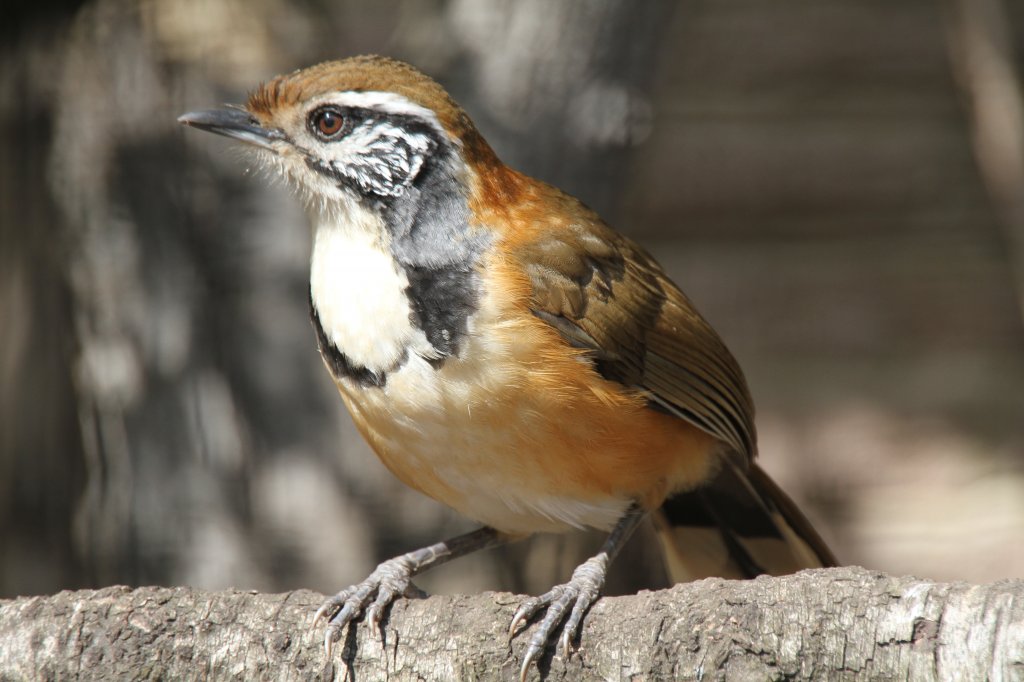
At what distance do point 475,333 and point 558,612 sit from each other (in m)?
0.92

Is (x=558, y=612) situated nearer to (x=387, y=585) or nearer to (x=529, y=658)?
(x=529, y=658)

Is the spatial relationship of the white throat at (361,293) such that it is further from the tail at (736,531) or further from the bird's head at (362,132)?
the tail at (736,531)

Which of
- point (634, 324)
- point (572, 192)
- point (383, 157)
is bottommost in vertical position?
point (634, 324)

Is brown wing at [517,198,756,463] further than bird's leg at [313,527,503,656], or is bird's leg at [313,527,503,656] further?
brown wing at [517,198,756,463]

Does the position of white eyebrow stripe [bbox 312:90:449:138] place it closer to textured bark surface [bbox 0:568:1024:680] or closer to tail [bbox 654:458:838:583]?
textured bark surface [bbox 0:568:1024:680]

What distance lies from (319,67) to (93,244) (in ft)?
5.95

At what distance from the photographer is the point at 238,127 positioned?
4.73 metres

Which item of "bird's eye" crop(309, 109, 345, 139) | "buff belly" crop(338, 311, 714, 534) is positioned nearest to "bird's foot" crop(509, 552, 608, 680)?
"buff belly" crop(338, 311, 714, 534)

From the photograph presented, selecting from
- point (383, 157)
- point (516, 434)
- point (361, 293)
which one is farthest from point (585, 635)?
point (383, 157)

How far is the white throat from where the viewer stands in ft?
13.9

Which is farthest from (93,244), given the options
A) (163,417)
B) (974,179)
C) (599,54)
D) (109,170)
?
(974,179)

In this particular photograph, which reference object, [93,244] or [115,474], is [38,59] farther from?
[115,474]

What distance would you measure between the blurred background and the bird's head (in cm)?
131

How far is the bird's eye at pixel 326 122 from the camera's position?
15.1 ft
